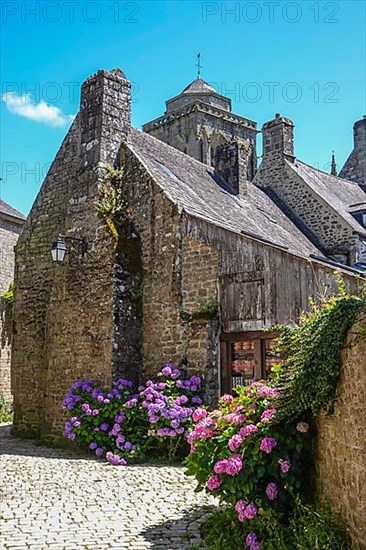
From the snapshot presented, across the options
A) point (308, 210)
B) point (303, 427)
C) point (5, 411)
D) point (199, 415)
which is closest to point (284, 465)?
point (303, 427)

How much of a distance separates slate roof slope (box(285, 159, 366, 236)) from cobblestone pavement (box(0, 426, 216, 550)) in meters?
11.0

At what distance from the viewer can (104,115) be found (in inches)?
485

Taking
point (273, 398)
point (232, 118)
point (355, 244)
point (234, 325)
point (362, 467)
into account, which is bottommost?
point (362, 467)

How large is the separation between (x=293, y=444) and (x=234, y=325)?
5.04 meters

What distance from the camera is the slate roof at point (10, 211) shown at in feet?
66.9

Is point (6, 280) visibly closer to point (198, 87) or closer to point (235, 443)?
point (235, 443)

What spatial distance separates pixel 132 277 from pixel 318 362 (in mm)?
6961

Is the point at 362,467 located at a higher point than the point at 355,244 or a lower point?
lower

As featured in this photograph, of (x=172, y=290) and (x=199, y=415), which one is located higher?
(x=172, y=290)

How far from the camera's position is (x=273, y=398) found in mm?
5508

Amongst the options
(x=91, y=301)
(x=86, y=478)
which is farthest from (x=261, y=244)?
(x=86, y=478)

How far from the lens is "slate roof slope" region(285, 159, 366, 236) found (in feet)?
59.0

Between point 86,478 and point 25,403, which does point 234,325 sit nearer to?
point 86,478

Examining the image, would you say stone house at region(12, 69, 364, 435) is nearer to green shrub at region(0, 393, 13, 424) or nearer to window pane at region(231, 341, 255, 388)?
window pane at region(231, 341, 255, 388)
